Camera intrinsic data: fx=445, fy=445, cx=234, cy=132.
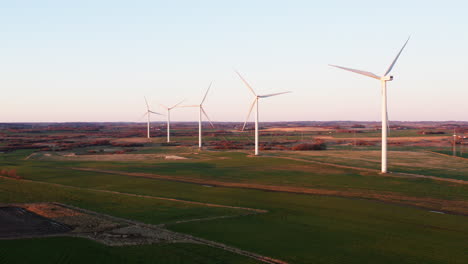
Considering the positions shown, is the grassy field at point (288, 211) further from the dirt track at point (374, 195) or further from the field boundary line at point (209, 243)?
the dirt track at point (374, 195)

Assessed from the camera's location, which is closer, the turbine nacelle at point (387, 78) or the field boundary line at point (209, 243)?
the field boundary line at point (209, 243)

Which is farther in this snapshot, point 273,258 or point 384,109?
point 384,109

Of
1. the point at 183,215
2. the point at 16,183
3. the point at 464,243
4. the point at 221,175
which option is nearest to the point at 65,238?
the point at 183,215

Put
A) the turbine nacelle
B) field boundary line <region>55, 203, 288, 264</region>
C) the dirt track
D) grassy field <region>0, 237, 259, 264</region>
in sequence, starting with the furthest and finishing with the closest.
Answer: the turbine nacelle → the dirt track → field boundary line <region>55, 203, 288, 264</region> → grassy field <region>0, 237, 259, 264</region>

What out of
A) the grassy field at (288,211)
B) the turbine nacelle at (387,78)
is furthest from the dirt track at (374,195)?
the turbine nacelle at (387,78)

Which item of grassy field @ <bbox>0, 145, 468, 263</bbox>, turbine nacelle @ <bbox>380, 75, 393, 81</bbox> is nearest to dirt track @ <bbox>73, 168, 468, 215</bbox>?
grassy field @ <bbox>0, 145, 468, 263</bbox>

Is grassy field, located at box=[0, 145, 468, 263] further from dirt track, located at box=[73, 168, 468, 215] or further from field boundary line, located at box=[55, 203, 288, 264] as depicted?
dirt track, located at box=[73, 168, 468, 215]

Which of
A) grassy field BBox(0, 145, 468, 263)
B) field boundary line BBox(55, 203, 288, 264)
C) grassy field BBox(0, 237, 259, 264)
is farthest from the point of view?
grassy field BBox(0, 145, 468, 263)

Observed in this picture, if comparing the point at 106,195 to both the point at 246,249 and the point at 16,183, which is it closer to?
the point at 16,183
